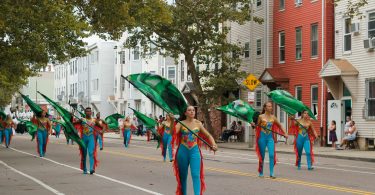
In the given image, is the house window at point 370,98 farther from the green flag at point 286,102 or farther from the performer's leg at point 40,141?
the performer's leg at point 40,141

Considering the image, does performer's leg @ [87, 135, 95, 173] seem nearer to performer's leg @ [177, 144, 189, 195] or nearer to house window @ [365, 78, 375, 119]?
performer's leg @ [177, 144, 189, 195]

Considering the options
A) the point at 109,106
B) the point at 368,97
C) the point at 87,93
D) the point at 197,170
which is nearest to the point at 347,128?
the point at 368,97

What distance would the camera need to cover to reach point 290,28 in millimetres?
40344

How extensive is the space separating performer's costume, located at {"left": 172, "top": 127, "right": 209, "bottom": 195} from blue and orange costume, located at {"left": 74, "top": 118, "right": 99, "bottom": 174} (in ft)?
22.5

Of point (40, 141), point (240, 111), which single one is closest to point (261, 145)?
point (240, 111)

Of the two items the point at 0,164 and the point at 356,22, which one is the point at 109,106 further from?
the point at 0,164

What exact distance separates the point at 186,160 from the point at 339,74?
23520 mm

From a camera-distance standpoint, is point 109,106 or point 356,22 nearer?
point 356,22

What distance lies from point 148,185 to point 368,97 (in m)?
20.5

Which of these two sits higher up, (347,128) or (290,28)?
(290,28)

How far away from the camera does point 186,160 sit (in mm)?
11680

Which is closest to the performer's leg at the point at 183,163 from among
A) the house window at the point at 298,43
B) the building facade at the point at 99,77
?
the house window at the point at 298,43

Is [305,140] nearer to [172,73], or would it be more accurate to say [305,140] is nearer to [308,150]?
[308,150]

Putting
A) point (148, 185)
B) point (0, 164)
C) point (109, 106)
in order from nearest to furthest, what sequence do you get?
point (148, 185)
point (0, 164)
point (109, 106)
